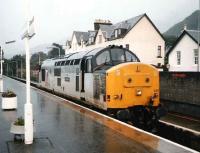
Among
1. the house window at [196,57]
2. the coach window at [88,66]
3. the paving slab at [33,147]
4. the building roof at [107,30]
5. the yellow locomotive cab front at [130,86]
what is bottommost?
the paving slab at [33,147]

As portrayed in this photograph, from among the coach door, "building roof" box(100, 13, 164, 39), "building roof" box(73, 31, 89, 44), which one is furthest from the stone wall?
"building roof" box(73, 31, 89, 44)

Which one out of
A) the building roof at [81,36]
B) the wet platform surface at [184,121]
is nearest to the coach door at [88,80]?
the wet platform surface at [184,121]

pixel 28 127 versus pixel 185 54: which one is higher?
pixel 185 54

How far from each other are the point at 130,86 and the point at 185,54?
32.7m

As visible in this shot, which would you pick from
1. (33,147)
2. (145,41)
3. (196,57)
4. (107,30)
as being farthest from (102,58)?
(107,30)

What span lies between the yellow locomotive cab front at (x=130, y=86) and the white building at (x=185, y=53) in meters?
29.1

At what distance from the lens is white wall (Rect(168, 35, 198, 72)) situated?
43.9 m

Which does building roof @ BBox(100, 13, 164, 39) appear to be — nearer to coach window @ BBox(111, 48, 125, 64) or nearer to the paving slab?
coach window @ BBox(111, 48, 125, 64)

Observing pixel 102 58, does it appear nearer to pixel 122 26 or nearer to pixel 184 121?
pixel 184 121

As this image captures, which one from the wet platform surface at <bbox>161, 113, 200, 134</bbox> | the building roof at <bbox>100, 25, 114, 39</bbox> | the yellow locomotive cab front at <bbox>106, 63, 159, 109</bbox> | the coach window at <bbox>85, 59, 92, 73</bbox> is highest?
the building roof at <bbox>100, 25, 114, 39</bbox>

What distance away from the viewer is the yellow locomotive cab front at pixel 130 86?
45.7 feet

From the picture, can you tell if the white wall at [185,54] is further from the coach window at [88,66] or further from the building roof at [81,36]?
the building roof at [81,36]

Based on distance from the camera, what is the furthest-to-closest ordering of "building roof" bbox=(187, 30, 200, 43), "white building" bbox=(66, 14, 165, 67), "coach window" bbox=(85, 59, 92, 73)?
1. "white building" bbox=(66, 14, 165, 67)
2. "building roof" bbox=(187, 30, 200, 43)
3. "coach window" bbox=(85, 59, 92, 73)

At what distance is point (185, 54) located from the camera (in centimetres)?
4541
